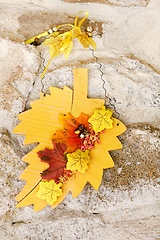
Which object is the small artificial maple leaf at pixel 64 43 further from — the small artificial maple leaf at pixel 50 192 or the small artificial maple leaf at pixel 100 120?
the small artificial maple leaf at pixel 50 192

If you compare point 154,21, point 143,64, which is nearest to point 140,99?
point 143,64

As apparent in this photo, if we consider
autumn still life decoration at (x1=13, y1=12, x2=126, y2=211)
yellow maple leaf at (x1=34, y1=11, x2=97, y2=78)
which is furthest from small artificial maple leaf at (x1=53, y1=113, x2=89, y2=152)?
yellow maple leaf at (x1=34, y1=11, x2=97, y2=78)

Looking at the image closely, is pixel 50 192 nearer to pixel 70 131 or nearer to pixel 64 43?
pixel 70 131

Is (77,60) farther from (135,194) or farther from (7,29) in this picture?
(135,194)

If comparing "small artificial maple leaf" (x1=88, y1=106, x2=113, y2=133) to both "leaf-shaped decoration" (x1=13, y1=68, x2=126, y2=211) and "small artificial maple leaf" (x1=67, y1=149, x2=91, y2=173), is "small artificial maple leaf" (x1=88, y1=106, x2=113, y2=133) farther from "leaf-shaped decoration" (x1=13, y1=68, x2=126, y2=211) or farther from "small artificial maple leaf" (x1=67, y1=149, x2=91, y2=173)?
"small artificial maple leaf" (x1=67, y1=149, x2=91, y2=173)

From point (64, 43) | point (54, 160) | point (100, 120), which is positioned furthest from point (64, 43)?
point (54, 160)

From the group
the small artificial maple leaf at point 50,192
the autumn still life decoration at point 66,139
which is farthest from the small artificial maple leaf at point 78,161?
the small artificial maple leaf at point 50,192
